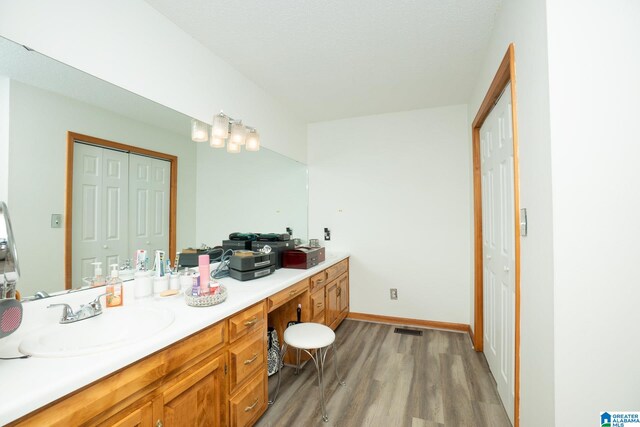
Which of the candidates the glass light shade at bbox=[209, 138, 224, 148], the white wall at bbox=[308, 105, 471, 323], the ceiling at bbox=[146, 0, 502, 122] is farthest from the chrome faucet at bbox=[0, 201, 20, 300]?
the white wall at bbox=[308, 105, 471, 323]

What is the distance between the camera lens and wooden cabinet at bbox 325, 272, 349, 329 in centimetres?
271

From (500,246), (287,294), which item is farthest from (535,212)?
(287,294)

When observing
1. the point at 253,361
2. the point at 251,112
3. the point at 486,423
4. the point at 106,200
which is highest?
the point at 251,112

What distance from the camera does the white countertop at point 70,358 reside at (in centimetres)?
70

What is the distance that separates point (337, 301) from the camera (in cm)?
297

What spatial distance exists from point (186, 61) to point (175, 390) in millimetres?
1875

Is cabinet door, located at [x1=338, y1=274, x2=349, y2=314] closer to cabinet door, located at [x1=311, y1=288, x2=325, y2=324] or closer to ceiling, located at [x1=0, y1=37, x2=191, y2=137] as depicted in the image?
cabinet door, located at [x1=311, y1=288, x2=325, y2=324]

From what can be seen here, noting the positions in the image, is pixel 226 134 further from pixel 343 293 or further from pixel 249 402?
pixel 343 293

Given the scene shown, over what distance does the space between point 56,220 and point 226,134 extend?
1.15 meters

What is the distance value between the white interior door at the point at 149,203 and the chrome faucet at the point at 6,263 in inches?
25.8

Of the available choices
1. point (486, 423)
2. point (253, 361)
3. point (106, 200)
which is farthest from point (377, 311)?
point (106, 200)

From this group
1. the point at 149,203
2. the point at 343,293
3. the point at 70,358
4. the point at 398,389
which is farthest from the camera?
the point at 343,293

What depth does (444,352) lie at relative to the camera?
252 centimetres

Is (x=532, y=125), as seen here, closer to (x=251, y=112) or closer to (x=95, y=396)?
(x=95, y=396)
